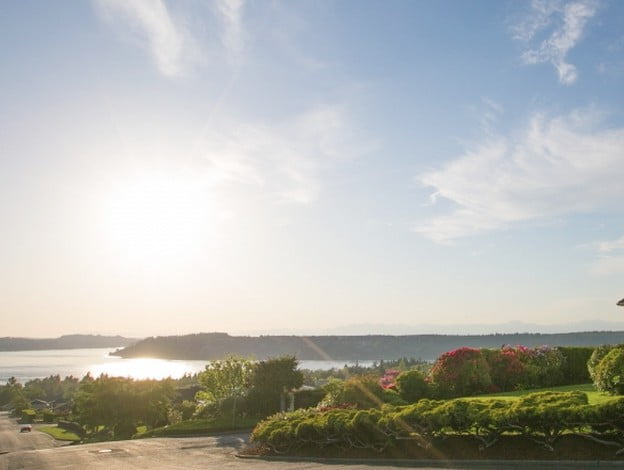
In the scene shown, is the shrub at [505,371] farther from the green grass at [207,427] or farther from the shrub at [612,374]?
the green grass at [207,427]

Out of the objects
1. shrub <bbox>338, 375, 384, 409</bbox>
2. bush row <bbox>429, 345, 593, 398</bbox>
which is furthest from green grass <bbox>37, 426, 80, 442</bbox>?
bush row <bbox>429, 345, 593, 398</bbox>

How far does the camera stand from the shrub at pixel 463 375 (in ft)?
91.6

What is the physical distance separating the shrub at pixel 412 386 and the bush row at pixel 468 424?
826 cm

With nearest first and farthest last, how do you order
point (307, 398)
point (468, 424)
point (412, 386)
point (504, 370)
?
point (468, 424), point (412, 386), point (504, 370), point (307, 398)

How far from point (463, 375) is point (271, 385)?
658 inches

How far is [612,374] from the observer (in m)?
20.3

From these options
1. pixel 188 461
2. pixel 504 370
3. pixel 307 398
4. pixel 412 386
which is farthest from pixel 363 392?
pixel 307 398

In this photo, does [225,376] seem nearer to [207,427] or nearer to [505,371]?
[207,427]

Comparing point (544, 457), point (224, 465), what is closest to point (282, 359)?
point (224, 465)

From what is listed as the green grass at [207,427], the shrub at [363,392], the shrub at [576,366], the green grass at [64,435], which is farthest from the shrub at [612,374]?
the green grass at [64,435]

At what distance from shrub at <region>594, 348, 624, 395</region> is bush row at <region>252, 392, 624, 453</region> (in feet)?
14.5

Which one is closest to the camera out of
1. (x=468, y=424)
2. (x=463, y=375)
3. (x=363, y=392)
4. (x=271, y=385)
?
(x=468, y=424)

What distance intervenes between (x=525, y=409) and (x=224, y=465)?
11355mm

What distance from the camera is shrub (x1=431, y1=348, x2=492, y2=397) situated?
27.9m
